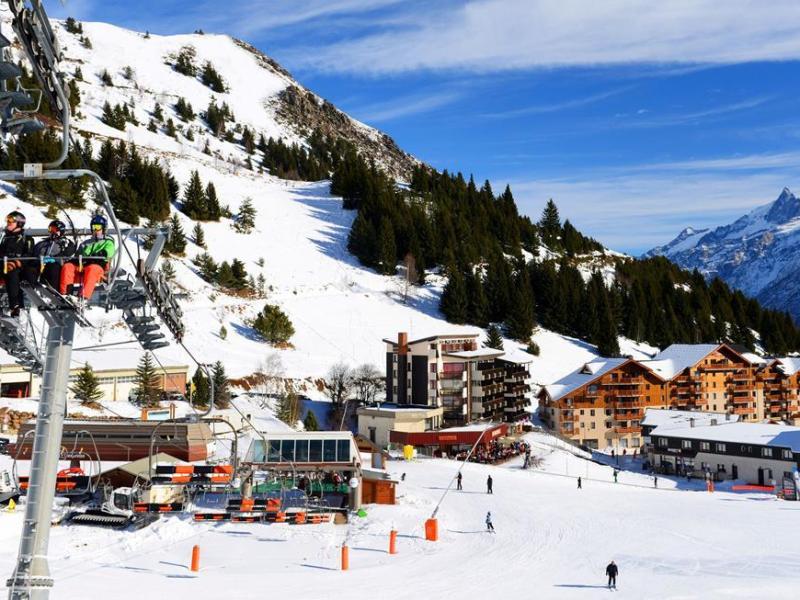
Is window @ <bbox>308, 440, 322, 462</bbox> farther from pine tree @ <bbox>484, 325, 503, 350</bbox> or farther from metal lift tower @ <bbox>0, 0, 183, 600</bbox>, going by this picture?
pine tree @ <bbox>484, 325, 503, 350</bbox>

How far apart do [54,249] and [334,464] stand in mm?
25133

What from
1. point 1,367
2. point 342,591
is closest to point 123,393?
point 1,367

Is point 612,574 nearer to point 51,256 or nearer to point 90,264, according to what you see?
point 90,264

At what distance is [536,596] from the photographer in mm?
23328

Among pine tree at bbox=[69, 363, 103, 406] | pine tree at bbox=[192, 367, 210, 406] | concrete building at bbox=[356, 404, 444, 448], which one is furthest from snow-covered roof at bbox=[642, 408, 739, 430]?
pine tree at bbox=[69, 363, 103, 406]

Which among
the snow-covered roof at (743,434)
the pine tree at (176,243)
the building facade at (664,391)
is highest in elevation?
the pine tree at (176,243)

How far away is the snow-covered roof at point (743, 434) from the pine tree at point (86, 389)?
47710 mm

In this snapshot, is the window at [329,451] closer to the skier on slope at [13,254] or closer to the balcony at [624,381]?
the skier on slope at [13,254]

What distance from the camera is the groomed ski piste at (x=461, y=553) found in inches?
912

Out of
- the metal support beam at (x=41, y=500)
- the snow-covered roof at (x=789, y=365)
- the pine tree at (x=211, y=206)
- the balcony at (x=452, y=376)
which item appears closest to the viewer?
the metal support beam at (x=41, y=500)

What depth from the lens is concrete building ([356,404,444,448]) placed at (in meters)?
60.8

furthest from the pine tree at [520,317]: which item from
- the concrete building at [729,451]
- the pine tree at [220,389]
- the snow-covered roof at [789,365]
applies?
the pine tree at [220,389]

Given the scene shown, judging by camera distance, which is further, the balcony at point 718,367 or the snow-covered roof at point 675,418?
the balcony at point 718,367

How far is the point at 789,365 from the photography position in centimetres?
9344
